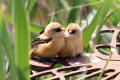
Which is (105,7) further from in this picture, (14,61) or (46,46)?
(46,46)

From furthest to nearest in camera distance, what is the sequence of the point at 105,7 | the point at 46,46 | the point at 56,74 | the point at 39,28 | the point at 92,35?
1. the point at 39,28
2. the point at 92,35
3. the point at 46,46
4. the point at 56,74
5. the point at 105,7

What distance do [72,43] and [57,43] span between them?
76 mm

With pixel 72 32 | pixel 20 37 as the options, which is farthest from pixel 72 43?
pixel 20 37

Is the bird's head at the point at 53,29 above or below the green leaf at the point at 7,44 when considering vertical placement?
above

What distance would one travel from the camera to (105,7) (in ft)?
2.72

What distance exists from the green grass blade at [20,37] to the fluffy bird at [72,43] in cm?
50

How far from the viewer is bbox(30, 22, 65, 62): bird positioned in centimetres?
135

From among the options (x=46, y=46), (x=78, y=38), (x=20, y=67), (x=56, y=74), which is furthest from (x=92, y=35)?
(x=20, y=67)

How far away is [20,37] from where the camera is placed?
850 mm

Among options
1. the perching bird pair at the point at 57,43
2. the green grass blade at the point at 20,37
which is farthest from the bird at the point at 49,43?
the green grass blade at the point at 20,37

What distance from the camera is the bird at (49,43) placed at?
135cm

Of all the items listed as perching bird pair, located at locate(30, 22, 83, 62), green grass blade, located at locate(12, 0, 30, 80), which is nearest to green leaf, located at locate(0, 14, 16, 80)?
green grass blade, located at locate(12, 0, 30, 80)

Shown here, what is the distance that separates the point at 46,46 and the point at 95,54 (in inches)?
7.1

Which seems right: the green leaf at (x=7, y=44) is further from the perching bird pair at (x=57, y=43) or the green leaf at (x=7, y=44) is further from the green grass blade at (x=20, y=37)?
the perching bird pair at (x=57, y=43)
